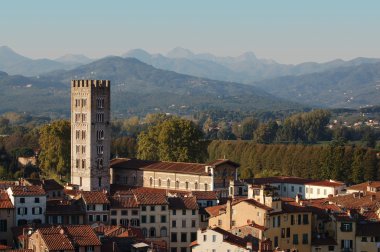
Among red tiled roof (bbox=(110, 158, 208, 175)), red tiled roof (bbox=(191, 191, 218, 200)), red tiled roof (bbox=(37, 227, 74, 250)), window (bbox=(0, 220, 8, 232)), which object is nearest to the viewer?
red tiled roof (bbox=(37, 227, 74, 250))

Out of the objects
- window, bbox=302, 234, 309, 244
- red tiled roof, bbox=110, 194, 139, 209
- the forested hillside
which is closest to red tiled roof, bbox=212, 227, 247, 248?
window, bbox=302, 234, 309, 244

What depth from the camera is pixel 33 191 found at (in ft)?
220

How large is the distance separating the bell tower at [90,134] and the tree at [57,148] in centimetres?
1393

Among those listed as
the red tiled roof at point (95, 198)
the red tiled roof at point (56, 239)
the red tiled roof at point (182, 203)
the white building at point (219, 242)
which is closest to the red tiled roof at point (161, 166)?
the red tiled roof at point (182, 203)

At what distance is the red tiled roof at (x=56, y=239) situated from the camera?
175 feet

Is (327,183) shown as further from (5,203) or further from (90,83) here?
(5,203)

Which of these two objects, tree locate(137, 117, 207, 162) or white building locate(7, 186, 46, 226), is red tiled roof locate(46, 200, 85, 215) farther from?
tree locate(137, 117, 207, 162)

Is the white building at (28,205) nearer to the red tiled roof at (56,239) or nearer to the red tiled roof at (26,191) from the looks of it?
the red tiled roof at (26,191)

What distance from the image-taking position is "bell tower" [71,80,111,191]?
94.1 m

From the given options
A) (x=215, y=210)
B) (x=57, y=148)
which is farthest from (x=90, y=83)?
(x=215, y=210)

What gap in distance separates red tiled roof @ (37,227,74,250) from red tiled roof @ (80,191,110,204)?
1244cm

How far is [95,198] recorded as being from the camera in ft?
226

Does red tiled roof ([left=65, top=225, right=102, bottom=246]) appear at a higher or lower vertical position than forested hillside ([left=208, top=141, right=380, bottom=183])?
lower

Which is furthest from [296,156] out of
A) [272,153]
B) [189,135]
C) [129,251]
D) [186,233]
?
[129,251]
